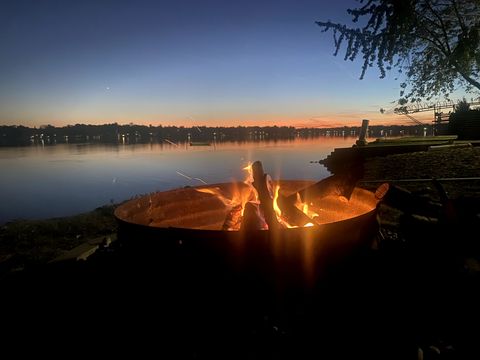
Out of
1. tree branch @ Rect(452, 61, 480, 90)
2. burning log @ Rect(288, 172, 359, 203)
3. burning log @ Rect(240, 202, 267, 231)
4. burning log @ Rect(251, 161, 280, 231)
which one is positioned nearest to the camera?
burning log @ Rect(251, 161, 280, 231)

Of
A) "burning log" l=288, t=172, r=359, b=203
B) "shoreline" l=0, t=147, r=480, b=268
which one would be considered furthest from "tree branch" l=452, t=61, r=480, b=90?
"burning log" l=288, t=172, r=359, b=203

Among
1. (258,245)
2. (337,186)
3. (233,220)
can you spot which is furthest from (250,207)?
(337,186)

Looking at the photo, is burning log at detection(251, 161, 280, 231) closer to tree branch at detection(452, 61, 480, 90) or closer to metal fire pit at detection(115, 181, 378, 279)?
metal fire pit at detection(115, 181, 378, 279)

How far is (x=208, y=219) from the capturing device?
667 centimetres

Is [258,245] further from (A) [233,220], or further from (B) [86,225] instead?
(B) [86,225]

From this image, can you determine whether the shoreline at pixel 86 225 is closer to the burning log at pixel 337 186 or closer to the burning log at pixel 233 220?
the burning log at pixel 337 186

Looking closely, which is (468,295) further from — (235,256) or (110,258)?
(110,258)

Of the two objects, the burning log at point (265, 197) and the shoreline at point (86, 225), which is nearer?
the burning log at point (265, 197)

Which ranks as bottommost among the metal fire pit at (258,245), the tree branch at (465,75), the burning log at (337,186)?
the metal fire pit at (258,245)

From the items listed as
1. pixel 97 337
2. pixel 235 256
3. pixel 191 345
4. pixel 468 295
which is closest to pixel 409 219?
pixel 468 295

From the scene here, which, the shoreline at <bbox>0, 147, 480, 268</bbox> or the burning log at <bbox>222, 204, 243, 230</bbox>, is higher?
the burning log at <bbox>222, 204, 243, 230</bbox>

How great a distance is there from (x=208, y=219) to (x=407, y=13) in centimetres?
1208

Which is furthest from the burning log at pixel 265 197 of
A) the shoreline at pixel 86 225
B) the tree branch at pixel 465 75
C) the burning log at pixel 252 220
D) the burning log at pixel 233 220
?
the tree branch at pixel 465 75

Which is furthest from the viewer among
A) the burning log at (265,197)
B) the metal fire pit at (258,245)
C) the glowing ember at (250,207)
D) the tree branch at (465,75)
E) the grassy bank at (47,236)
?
the tree branch at (465,75)
